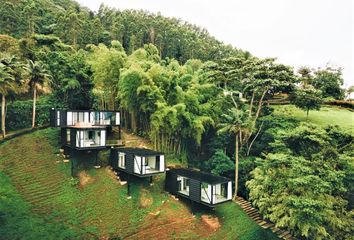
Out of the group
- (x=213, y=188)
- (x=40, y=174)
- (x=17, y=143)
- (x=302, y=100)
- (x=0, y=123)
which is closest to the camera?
(x=213, y=188)

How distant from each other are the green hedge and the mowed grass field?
7.67 ft

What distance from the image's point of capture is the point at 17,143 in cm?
2106

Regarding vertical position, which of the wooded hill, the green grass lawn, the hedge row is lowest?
the green grass lawn

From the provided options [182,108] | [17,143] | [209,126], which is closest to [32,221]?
[17,143]

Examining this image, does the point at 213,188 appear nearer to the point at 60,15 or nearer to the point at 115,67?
the point at 115,67

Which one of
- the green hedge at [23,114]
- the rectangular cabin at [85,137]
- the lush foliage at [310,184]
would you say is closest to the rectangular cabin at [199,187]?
the lush foliage at [310,184]

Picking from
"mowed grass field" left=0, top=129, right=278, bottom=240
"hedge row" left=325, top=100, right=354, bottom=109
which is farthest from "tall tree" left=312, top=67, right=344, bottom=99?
"mowed grass field" left=0, top=129, right=278, bottom=240

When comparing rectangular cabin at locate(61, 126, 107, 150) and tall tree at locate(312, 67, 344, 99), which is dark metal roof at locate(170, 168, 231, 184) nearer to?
rectangular cabin at locate(61, 126, 107, 150)

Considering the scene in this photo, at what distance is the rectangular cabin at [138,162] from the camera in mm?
18469

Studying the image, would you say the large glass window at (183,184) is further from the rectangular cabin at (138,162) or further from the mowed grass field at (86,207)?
the rectangular cabin at (138,162)

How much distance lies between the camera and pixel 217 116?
2592cm

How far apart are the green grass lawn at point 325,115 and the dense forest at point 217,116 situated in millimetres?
2243

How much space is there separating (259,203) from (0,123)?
2063 centimetres

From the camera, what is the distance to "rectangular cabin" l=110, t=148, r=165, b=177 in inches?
727
